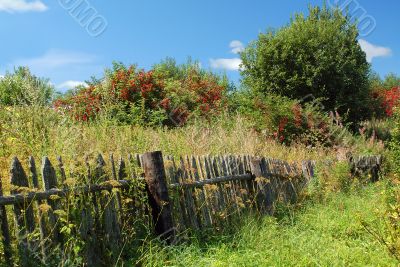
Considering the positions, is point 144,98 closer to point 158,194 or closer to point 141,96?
point 141,96

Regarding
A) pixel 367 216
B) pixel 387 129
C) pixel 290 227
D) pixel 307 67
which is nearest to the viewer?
pixel 290 227

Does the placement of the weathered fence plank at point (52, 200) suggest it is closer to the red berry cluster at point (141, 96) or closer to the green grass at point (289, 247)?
→ the green grass at point (289, 247)

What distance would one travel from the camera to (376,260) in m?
4.58

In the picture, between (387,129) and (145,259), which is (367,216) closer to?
(145,259)

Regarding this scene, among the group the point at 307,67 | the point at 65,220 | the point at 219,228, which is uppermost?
the point at 307,67

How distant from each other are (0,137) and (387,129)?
2150 centimetres

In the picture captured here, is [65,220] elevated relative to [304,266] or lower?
elevated

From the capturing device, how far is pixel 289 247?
4559mm

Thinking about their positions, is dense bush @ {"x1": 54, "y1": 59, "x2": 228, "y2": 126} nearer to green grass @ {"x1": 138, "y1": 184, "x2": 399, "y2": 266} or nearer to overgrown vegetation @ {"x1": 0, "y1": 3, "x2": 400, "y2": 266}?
overgrown vegetation @ {"x1": 0, "y1": 3, "x2": 400, "y2": 266}

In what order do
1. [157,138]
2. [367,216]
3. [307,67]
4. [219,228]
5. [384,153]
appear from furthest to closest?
[307,67], [384,153], [157,138], [367,216], [219,228]

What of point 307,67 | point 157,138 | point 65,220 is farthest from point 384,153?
point 65,220

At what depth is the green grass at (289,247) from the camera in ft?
13.9

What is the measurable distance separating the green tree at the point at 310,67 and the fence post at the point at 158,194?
15.8 m

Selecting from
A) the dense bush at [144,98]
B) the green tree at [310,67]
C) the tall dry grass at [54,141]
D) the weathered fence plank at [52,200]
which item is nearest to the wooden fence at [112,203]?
the weathered fence plank at [52,200]
